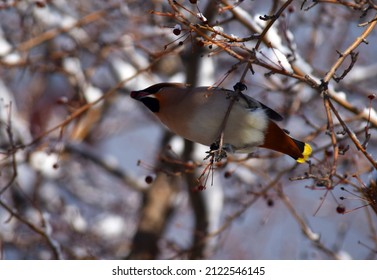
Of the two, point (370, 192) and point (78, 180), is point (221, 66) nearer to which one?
point (78, 180)

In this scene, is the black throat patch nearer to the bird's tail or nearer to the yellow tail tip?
the bird's tail

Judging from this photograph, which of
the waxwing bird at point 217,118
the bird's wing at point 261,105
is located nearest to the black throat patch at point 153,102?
the waxwing bird at point 217,118

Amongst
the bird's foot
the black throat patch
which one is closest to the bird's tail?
the bird's foot

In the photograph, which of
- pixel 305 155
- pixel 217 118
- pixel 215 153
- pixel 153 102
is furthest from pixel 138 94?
pixel 305 155

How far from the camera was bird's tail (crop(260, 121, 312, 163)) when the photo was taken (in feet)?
9.64

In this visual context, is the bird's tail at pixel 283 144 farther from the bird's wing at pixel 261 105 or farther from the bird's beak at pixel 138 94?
the bird's beak at pixel 138 94

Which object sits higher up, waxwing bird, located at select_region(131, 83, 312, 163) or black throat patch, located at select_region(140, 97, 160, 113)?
black throat patch, located at select_region(140, 97, 160, 113)

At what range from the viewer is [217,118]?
2.78 meters

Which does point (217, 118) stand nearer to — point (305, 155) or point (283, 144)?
point (283, 144)

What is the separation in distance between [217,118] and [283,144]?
403 millimetres

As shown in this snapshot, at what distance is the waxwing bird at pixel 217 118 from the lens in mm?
2809

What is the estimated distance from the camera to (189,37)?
7.89 feet

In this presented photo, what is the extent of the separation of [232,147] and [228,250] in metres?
5.36

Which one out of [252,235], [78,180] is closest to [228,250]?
[252,235]
